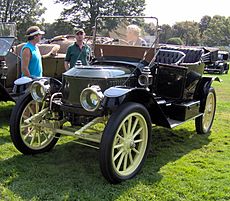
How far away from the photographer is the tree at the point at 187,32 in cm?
5428

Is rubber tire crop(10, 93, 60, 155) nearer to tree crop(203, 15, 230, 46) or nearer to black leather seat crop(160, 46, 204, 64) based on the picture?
black leather seat crop(160, 46, 204, 64)

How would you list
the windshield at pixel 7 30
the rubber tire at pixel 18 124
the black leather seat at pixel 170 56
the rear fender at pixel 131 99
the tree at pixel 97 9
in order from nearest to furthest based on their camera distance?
the rear fender at pixel 131 99, the rubber tire at pixel 18 124, the black leather seat at pixel 170 56, the windshield at pixel 7 30, the tree at pixel 97 9

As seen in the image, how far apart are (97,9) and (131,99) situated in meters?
41.5

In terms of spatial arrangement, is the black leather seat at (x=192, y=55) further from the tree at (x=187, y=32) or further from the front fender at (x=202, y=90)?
the tree at (x=187, y=32)

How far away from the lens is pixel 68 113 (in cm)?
422

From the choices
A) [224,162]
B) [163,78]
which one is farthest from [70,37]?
[224,162]

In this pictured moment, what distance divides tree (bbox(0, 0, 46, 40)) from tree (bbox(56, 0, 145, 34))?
4311 mm

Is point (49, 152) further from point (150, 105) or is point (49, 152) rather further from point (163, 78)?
point (163, 78)

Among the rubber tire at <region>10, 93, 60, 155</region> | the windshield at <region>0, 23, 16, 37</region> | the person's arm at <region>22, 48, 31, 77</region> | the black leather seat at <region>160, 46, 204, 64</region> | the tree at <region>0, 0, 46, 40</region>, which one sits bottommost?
the rubber tire at <region>10, 93, 60, 155</region>

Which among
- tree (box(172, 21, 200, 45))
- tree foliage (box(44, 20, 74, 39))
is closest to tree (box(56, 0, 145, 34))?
tree foliage (box(44, 20, 74, 39))

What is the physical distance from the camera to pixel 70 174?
153 inches

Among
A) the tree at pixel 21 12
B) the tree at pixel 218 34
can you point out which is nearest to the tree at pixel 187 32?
the tree at pixel 218 34

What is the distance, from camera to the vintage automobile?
11.9 feet

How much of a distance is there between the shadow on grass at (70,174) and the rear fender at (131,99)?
584 millimetres
